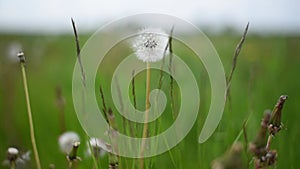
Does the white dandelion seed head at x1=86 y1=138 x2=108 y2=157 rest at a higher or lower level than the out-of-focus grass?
lower

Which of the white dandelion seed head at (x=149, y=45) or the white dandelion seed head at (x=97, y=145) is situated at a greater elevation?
the white dandelion seed head at (x=149, y=45)

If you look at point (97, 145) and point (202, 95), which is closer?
point (97, 145)

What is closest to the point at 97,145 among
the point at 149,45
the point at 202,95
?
the point at 149,45

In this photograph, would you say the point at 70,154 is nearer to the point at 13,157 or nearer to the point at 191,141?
the point at 13,157

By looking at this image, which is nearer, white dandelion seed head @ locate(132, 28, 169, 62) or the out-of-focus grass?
white dandelion seed head @ locate(132, 28, 169, 62)

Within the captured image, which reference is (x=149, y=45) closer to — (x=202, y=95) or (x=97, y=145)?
(x=97, y=145)
